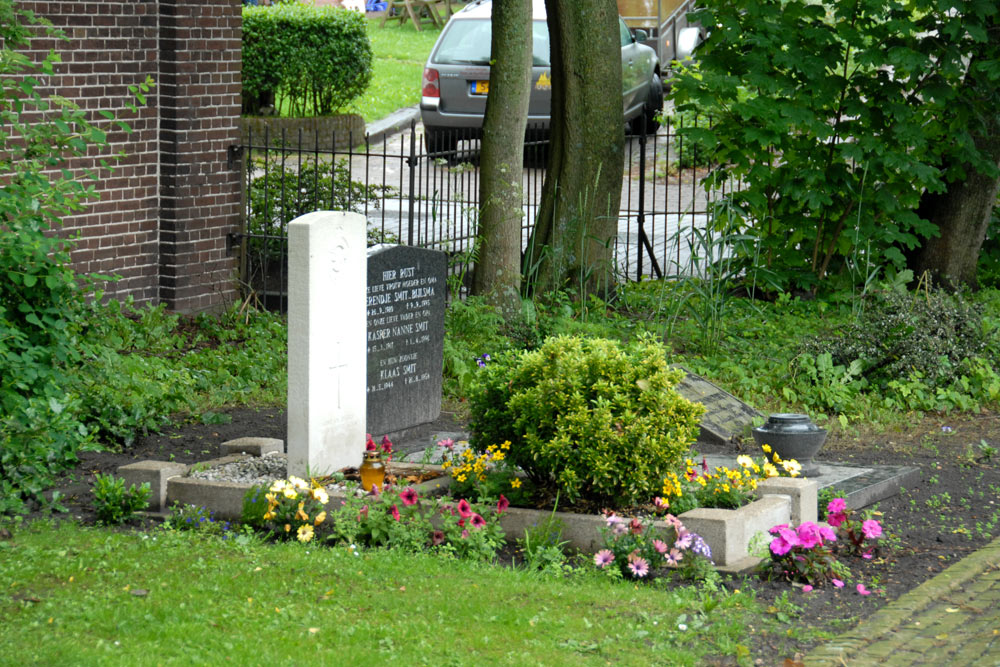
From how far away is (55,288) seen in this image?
6457 millimetres

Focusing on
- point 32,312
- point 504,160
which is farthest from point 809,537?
point 504,160

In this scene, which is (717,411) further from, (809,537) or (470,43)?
(470,43)

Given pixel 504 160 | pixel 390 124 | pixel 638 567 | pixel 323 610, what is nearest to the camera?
pixel 323 610

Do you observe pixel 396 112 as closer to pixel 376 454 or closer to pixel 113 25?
pixel 113 25

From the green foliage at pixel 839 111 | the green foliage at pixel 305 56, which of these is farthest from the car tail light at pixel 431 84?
the green foliage at pixel 839 111

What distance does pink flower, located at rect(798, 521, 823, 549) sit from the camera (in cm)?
575

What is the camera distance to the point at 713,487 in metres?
6.38

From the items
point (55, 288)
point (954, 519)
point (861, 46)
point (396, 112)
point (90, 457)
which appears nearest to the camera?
point (55, 288)

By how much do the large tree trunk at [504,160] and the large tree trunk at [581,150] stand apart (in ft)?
1.47

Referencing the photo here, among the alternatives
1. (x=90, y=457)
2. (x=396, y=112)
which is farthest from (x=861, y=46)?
(x=396, y=112)

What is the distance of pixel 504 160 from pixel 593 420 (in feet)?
16.7

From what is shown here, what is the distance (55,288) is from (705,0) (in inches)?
273

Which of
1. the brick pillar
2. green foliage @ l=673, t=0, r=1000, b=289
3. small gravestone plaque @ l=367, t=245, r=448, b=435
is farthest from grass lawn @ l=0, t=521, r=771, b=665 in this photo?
green foliage @ l=673, t=0, r=1000, b=289

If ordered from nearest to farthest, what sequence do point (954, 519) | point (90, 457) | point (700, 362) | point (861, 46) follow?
point (954, 519) → point (90, 457) → point (700, 362) → point (861, 46)
